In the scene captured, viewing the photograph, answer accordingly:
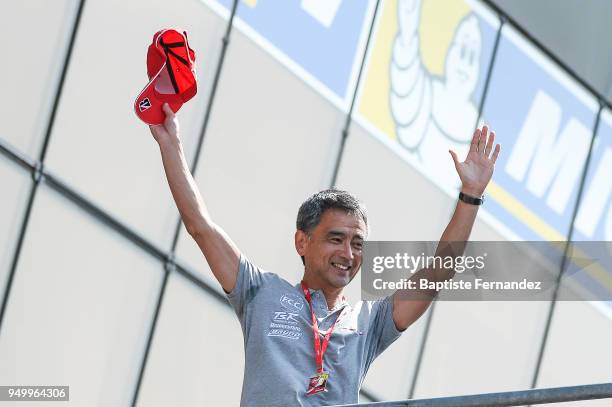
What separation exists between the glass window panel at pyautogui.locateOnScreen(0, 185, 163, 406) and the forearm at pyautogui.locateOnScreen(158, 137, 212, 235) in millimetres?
3793

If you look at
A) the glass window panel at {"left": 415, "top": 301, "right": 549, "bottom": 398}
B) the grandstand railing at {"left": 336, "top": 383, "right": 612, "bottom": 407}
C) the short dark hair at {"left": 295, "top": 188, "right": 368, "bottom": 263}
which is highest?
the glass window panel at {"left": 415, "top": 301, "right": 549, "bottom": 398}

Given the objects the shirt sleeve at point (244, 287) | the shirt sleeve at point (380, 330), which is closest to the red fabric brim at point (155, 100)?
the shirt sleeve at point (244, 287)

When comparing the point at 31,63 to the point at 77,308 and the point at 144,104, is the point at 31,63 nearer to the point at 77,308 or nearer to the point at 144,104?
the point at 77,308

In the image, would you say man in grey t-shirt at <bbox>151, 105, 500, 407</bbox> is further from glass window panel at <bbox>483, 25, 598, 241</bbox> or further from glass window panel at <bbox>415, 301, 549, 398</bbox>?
glass window panel at <bbox>483, 25, 598, 241</bbox>

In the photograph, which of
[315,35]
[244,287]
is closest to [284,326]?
[244,287]

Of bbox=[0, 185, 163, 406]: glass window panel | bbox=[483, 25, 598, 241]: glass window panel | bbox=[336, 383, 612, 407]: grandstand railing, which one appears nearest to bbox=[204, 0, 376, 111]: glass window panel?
bbox=[483, 25, 598, 241]: glass window panel

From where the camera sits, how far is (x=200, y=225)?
15.0ft

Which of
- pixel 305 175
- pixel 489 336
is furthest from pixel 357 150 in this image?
pixel 489 336

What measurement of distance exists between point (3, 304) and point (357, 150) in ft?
10.2

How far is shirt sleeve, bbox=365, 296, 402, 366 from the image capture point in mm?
4633

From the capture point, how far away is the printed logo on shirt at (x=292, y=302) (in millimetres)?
4539

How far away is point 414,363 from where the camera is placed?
10852mm

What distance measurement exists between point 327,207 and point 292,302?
0.36 metres

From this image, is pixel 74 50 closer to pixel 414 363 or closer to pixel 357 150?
pixel 357 150
